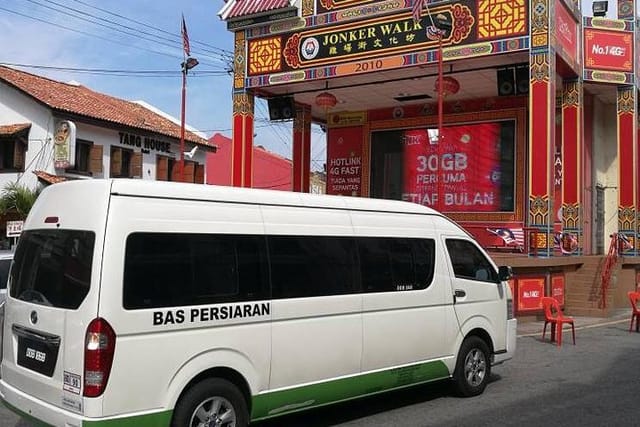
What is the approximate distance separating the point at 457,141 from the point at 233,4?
8.22 m

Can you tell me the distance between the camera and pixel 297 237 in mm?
6203

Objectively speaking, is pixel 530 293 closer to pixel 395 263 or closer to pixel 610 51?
pixel 610 51

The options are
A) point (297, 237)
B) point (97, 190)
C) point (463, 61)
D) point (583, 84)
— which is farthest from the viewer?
point (583, 84)

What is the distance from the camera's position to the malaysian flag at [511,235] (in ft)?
65.9

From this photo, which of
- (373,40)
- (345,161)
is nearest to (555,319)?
(373,40)

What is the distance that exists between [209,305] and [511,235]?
1629 cm

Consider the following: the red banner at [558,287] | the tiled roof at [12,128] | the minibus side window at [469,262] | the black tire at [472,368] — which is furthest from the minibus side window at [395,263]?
the tiled roof at [12,128]

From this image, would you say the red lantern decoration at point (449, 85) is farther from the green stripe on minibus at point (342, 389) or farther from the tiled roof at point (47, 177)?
the tiled roof at point (47, 177)

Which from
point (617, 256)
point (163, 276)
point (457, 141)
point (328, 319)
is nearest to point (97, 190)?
point (163, 276)

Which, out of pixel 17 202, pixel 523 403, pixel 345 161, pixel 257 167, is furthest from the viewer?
pixel 257 167

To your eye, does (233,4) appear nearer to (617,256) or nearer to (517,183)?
(517,183)

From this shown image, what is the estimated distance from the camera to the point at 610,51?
1891cm

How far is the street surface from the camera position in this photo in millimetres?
6777

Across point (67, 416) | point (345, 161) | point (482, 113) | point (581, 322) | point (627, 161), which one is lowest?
point (581, 322)
